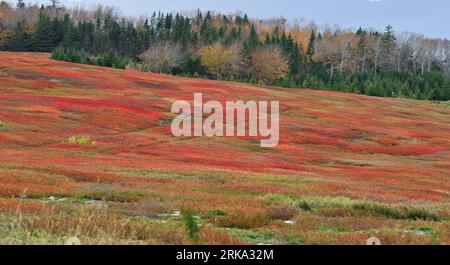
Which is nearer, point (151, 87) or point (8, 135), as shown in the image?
point (8, 135)

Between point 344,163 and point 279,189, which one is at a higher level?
point 279,189

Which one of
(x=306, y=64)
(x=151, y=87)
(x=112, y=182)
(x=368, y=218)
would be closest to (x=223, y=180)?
(x=112, y=182)

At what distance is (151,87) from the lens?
3573 inches

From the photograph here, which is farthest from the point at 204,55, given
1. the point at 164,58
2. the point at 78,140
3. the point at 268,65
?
the point at 78,140

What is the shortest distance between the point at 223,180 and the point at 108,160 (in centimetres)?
952

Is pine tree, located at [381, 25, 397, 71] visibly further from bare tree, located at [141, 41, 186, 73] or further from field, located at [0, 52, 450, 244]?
field, located at [0, 52, 450, 244]

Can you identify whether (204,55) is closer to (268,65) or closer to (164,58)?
(164,58)

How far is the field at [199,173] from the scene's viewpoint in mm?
10586

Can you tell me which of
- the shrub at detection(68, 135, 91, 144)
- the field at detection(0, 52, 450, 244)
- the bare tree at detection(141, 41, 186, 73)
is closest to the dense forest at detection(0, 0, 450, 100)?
the bare tree at detection(141, 41, 186, 73)

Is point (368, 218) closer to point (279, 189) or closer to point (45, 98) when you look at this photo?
point (279, 189)

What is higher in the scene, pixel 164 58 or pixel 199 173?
pixel 164 58

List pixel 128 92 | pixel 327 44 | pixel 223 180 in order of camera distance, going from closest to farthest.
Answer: pixel 223 180 < pixel 128 92 < pixel 327 44

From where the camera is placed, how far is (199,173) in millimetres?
23875

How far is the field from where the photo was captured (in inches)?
417
